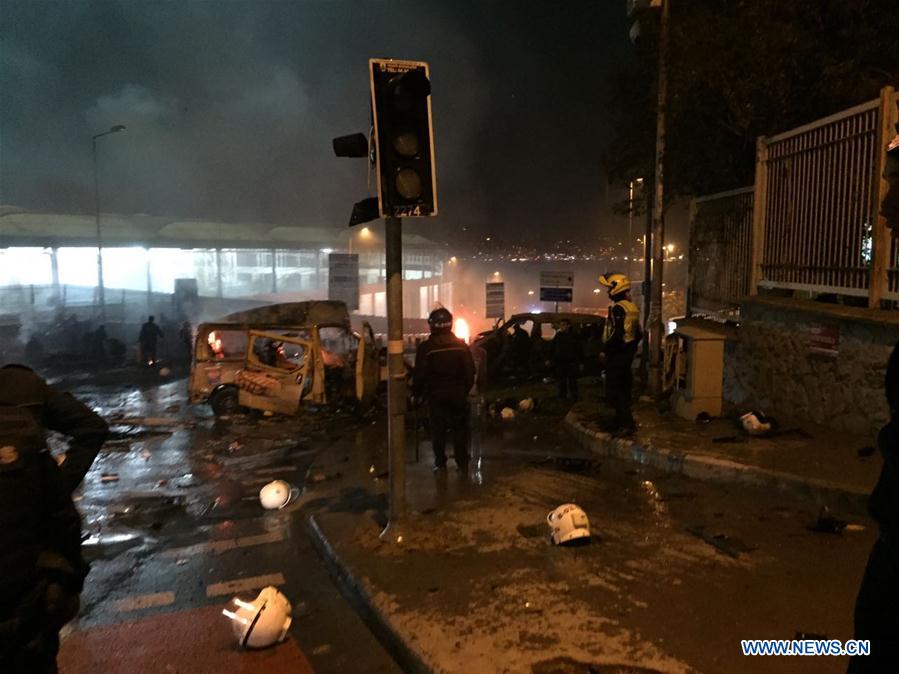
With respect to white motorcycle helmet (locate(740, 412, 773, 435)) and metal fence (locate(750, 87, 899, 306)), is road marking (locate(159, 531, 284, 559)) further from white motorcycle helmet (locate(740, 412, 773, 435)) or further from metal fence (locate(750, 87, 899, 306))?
metal fence (locate(750, 87, 899, 306))

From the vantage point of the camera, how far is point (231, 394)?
46.1 ft

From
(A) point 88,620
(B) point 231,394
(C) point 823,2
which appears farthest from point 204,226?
(A) point 88,620

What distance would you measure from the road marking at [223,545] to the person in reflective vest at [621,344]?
4.28 meters

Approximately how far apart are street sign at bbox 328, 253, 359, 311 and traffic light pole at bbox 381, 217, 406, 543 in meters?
12.5

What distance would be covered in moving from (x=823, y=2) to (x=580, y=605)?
39.4ft

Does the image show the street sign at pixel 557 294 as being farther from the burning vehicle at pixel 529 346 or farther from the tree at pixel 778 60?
the tree at pixel 778 60

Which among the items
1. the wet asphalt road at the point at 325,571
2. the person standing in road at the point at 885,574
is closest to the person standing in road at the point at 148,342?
the wet asphalt road at the point at 325,571

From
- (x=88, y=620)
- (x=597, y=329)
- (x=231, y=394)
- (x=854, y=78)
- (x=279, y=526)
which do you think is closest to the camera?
(x=88, y=620)

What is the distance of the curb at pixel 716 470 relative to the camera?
607cm

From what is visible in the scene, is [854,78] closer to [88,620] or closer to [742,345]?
[742,345]

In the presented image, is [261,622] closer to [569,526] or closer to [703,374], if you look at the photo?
[569,526]

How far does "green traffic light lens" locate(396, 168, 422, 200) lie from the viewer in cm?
511

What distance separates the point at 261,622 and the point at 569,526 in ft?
7.56

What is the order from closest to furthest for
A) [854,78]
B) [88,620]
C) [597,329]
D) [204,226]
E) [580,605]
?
[580,605] < [88,620] < [854,78] < [597,329] < [204,226]
